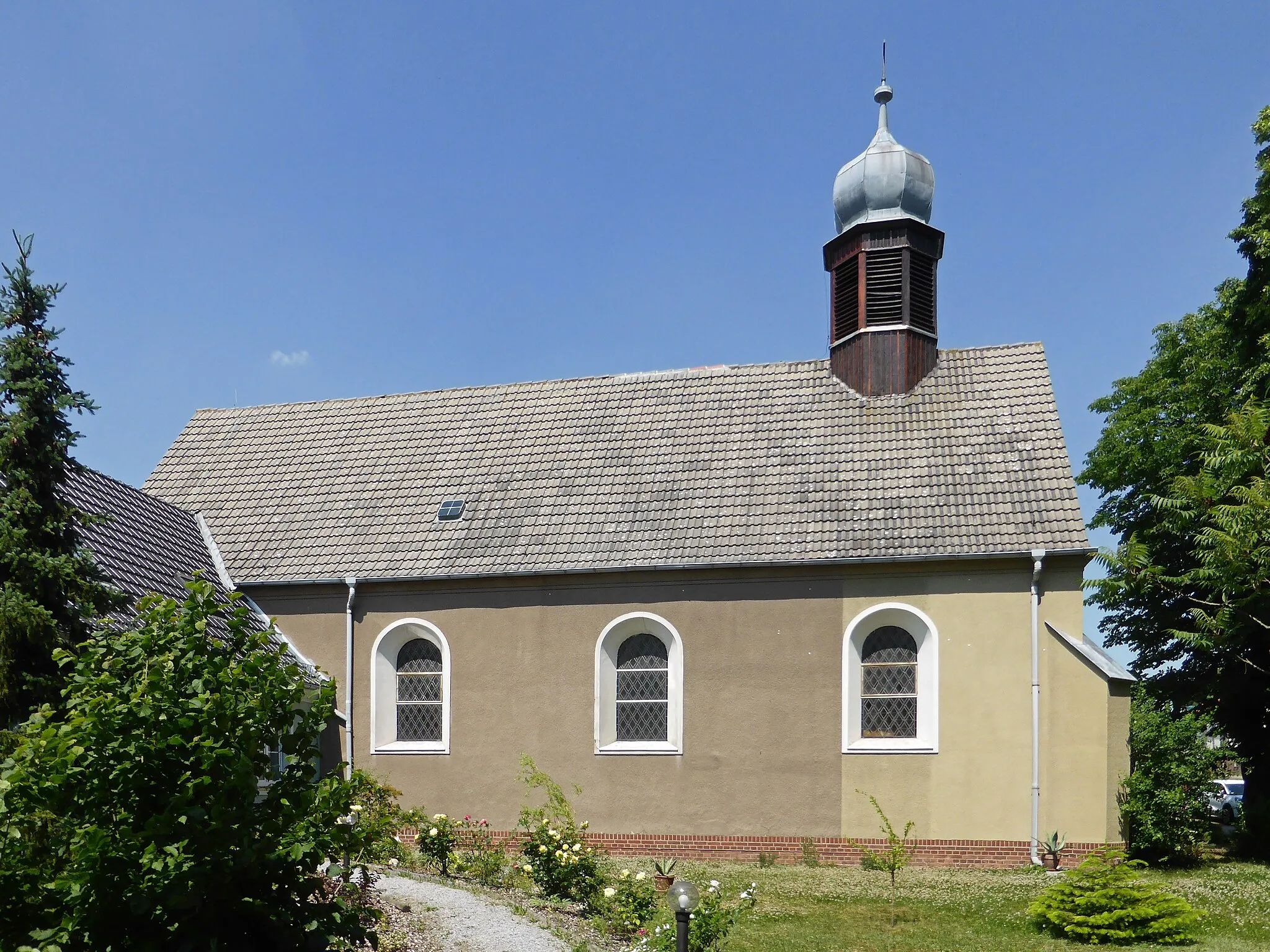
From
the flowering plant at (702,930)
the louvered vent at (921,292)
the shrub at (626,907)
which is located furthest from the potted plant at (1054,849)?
the louvered vent at (921,292)

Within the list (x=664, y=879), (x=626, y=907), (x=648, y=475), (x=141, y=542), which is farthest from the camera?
(x=648, y=475)

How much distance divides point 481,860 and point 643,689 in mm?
4854

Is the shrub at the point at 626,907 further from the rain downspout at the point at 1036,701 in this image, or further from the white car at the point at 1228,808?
the white car at the point at 1228,808

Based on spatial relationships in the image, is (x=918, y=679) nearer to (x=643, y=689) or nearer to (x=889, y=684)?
(x=889, y=684)

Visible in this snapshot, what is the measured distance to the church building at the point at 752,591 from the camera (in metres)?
15.4

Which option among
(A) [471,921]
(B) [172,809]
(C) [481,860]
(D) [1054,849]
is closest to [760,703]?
(D) [1054,849]

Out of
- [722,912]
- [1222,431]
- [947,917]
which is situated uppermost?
[1222,431]

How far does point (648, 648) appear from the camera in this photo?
17.0 m

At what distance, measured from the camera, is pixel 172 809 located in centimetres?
591

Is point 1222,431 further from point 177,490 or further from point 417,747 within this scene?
point 177,490

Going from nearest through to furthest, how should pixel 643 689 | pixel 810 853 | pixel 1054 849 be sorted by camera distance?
pixel 1054 849
pixel 810 853
pixel 643 689

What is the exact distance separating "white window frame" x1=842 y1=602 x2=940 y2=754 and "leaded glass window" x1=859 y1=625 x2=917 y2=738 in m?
0.08

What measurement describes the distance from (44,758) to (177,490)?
1580cm

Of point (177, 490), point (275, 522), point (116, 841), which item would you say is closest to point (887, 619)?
point (275, 522)
